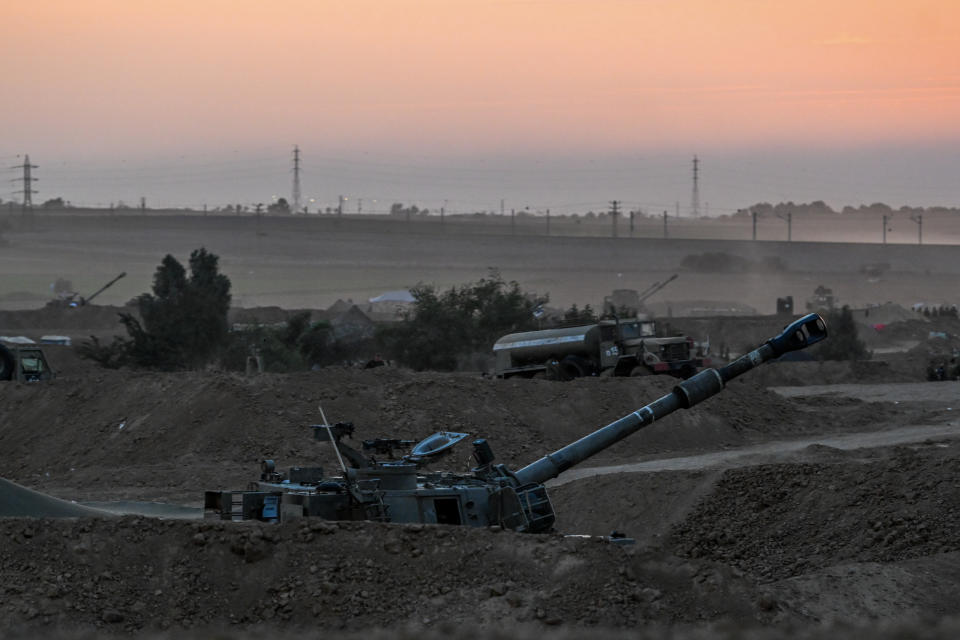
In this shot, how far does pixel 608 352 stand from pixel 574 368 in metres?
0.98

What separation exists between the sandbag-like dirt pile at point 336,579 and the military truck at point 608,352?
22867mm

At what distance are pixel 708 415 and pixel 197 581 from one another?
69.5 feet

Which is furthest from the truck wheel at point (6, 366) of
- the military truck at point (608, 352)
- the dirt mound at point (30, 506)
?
the dirt mound at point (30, 506)

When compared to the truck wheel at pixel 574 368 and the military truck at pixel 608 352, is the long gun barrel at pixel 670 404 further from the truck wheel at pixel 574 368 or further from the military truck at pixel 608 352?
the truck wheel at pixel 574 368

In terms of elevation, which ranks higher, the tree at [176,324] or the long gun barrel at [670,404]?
the long gun barrel at [670,404]

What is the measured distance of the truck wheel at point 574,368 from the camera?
36656 millimetres

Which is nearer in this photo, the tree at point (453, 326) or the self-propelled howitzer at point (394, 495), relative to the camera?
the self-propelled howitzer at point (394, 495)

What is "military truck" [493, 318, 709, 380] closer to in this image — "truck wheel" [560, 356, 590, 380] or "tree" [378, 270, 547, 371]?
"truck wheel" [560, 356, 590, 380]

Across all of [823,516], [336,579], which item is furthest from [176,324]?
[336,579]

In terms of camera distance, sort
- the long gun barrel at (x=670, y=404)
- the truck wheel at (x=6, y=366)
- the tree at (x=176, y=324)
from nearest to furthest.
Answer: the long gun barrel at (x=670, y=404), the truck wheel at (x=6, y=366), the tree at (x=176, y=324)

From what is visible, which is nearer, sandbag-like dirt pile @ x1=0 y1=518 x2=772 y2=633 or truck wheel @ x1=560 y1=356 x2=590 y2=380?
sandbag-like dirt pile @ x1=0 y1=518 x2=772 y2=633

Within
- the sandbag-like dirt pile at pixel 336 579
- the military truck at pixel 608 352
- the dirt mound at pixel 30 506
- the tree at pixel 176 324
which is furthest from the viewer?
the tree at pixel 176 324

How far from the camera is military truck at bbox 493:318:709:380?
36.6 meters

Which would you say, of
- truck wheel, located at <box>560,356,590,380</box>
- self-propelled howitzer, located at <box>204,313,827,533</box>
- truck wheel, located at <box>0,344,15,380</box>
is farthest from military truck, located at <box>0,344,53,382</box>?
self-propelled howitzer, located at <box>204,313,827,533</box>
